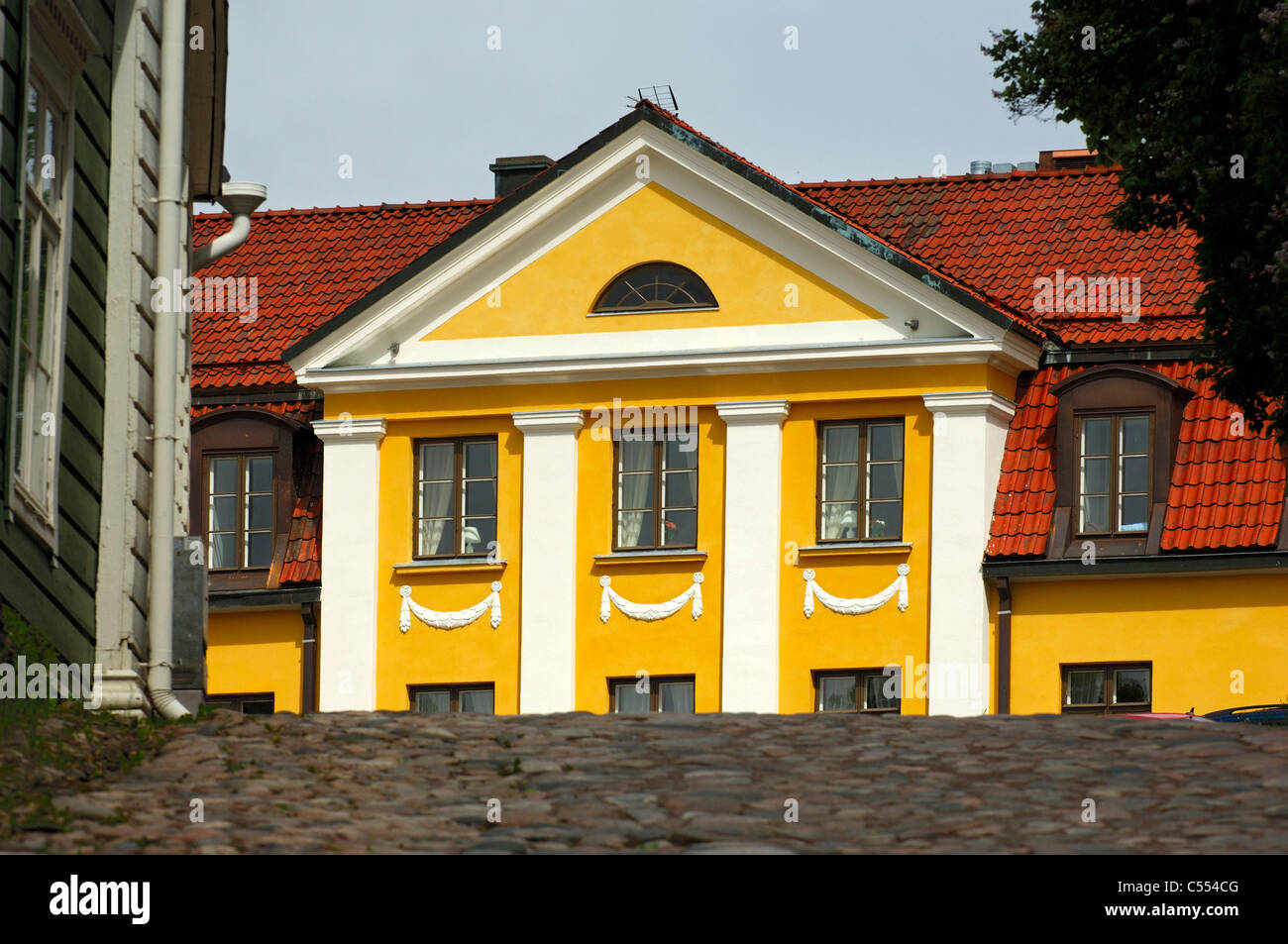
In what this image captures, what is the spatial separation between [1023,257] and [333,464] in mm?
8997

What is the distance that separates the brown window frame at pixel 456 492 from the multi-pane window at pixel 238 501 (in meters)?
2.02

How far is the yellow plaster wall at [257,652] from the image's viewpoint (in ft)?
115

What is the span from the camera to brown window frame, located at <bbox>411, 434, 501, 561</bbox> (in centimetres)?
3444

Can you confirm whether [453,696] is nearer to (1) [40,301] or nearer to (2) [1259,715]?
(2) [1259,715]

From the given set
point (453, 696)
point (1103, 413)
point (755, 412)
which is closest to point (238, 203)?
point (755, 412)

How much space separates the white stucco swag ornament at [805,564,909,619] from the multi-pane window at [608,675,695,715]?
1685 millimetres

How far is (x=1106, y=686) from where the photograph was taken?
32.4 m

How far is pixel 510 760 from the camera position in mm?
16578

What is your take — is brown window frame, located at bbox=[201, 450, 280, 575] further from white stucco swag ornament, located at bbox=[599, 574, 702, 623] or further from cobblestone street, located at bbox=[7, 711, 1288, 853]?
cobblestone street, located at bbox=[7, 711, 1288, 853]

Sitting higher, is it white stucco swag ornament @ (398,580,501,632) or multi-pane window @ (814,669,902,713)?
white stucco swag ornament @ (398,580,501,632)

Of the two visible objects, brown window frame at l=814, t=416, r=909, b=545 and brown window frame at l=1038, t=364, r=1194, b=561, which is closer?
brown window frame at l=1038, t=364, r=1194, b=561

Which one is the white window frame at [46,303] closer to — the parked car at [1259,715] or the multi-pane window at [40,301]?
the multi-pane window at [40,301]

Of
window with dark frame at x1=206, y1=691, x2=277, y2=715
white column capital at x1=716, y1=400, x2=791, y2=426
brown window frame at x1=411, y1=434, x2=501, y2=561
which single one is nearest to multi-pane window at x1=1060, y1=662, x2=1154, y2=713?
white column capital at x1=716, y1=400, x2=791, y2=426
